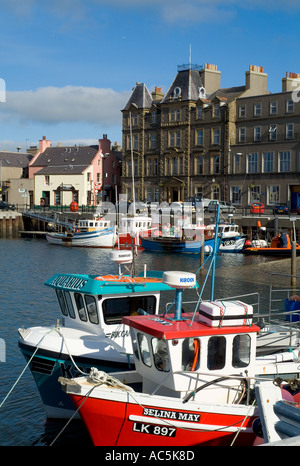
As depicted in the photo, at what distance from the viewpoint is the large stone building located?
230 feet

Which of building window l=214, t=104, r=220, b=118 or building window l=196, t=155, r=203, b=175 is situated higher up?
building window l=214, t=104, r=220, b=118

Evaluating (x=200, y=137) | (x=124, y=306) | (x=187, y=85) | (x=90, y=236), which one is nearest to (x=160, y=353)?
(x=124, y=306)

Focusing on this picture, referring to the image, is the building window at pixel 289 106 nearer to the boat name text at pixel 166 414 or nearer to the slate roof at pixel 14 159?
the slate roof at pixel 14 159

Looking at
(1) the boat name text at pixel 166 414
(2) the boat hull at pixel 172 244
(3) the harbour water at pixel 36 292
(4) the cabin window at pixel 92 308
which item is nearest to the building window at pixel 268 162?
(2) the boat hull at pixel 172 244

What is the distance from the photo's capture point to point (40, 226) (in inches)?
3209

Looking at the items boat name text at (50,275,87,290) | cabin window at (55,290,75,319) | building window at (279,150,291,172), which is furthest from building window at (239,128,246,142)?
cabin window at (55,290,75,319)

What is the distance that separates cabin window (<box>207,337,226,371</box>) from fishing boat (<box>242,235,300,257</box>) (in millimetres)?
38075

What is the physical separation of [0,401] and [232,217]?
49146 mm

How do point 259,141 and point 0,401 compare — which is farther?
point 259,141

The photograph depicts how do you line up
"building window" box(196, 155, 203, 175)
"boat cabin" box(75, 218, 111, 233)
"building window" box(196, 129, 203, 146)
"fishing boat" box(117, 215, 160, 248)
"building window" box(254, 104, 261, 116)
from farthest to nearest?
"building window" box(196, 155, 203, 175), "building window" box(196, 129, 203, 146), "building window" box(254, 104, 261, 116), "boat cabin" box(75, 218, 111, 233), "fishing boat" box(117, 215, 160, 248)

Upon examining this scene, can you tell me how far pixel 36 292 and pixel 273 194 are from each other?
43.7 meters

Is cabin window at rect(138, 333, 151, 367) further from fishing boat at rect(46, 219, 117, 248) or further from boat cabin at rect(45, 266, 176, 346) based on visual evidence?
fishing boat at rect(46, 219, 117, 248)

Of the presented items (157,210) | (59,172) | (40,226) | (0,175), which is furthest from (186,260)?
(0,175)

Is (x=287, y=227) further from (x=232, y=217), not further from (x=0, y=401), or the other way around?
(x=0, y=401)
